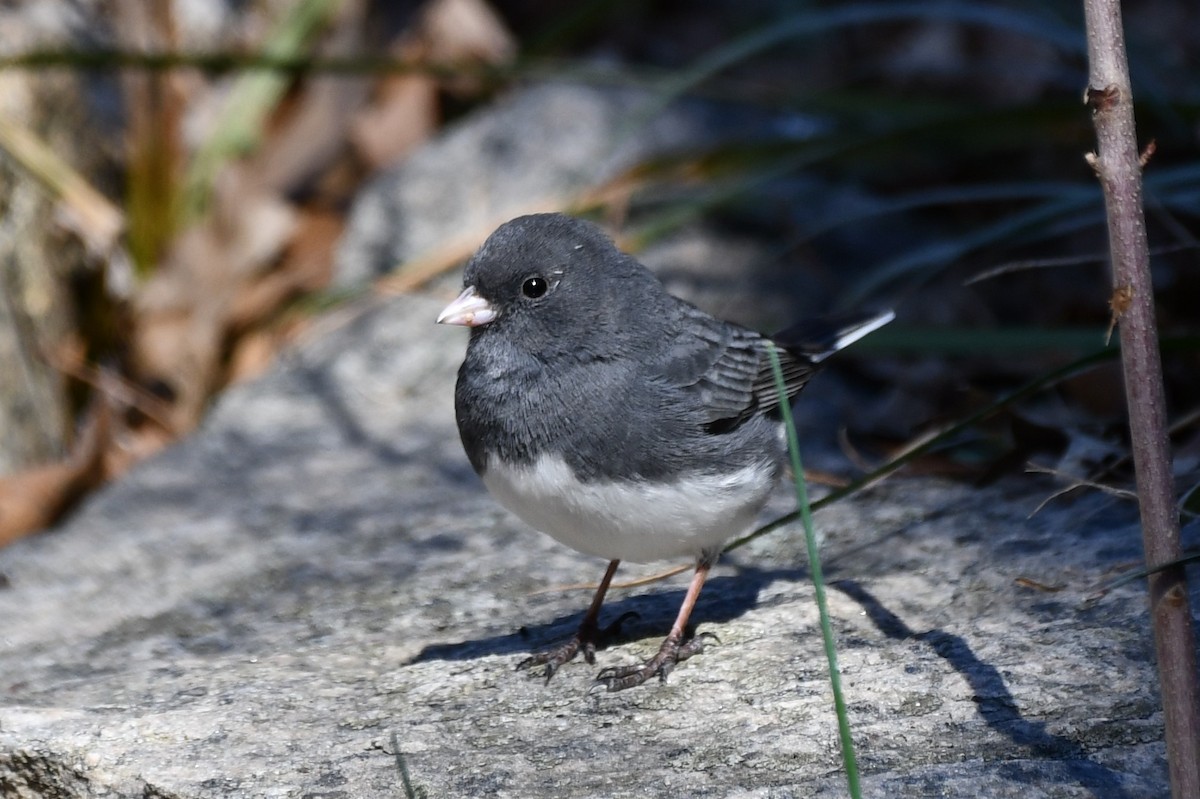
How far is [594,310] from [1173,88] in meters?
3.08

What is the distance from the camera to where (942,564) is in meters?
2.65

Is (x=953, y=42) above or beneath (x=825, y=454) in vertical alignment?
above

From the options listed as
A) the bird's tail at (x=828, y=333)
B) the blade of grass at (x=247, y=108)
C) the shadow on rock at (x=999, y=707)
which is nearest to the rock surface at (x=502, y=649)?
the shadow on rock at (x=999, y=707)

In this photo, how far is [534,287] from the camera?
2.57m

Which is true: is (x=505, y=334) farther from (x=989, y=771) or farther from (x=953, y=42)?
(x=953, y=42)

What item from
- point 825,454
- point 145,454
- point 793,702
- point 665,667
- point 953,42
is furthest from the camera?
point 953,42

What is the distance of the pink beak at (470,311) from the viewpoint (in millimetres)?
2543

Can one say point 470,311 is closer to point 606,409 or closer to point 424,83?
point 606,409

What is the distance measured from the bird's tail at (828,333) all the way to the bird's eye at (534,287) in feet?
2.11

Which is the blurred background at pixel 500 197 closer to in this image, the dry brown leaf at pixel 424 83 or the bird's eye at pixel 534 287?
the dry brown leaf at pixel 424 83

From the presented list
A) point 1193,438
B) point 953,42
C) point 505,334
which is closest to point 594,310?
point 505,334

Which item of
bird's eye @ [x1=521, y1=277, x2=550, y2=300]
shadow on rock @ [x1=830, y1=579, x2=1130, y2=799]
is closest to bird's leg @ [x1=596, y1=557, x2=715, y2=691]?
shadow on rock @ [x1=830, y1=579, x2=1130, y2=799]

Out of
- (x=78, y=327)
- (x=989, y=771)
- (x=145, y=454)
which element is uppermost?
(x=78, y=327)

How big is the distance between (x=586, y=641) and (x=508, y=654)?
15cm
